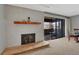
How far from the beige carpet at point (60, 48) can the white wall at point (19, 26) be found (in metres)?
0.28

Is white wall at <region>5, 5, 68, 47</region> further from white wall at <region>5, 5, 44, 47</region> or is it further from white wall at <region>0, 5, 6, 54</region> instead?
white wall at <region>0, 5, 6, 54</region>

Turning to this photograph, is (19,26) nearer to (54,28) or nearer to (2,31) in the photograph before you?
(2,31)

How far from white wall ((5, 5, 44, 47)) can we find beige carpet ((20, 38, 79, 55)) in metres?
0.28

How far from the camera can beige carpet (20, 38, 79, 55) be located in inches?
105

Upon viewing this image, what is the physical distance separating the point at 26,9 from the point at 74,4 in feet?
3.55

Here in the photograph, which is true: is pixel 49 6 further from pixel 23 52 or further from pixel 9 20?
pixel 23 52

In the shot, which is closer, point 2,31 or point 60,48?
point 2,31

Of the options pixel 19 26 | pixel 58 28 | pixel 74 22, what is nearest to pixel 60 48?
pixel 58 28

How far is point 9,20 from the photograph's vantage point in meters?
2.53

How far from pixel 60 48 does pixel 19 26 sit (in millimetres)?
1108

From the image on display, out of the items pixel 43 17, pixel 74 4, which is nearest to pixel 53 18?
pixel 43 17

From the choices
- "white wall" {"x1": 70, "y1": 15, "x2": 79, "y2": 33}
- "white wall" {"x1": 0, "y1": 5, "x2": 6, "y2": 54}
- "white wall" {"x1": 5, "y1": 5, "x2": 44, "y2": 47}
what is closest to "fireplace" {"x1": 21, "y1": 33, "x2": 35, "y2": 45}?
"white wall" {"x1": 5, "y1": 5, "x2": 44, "y2": 47}

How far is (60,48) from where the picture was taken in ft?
9.09
